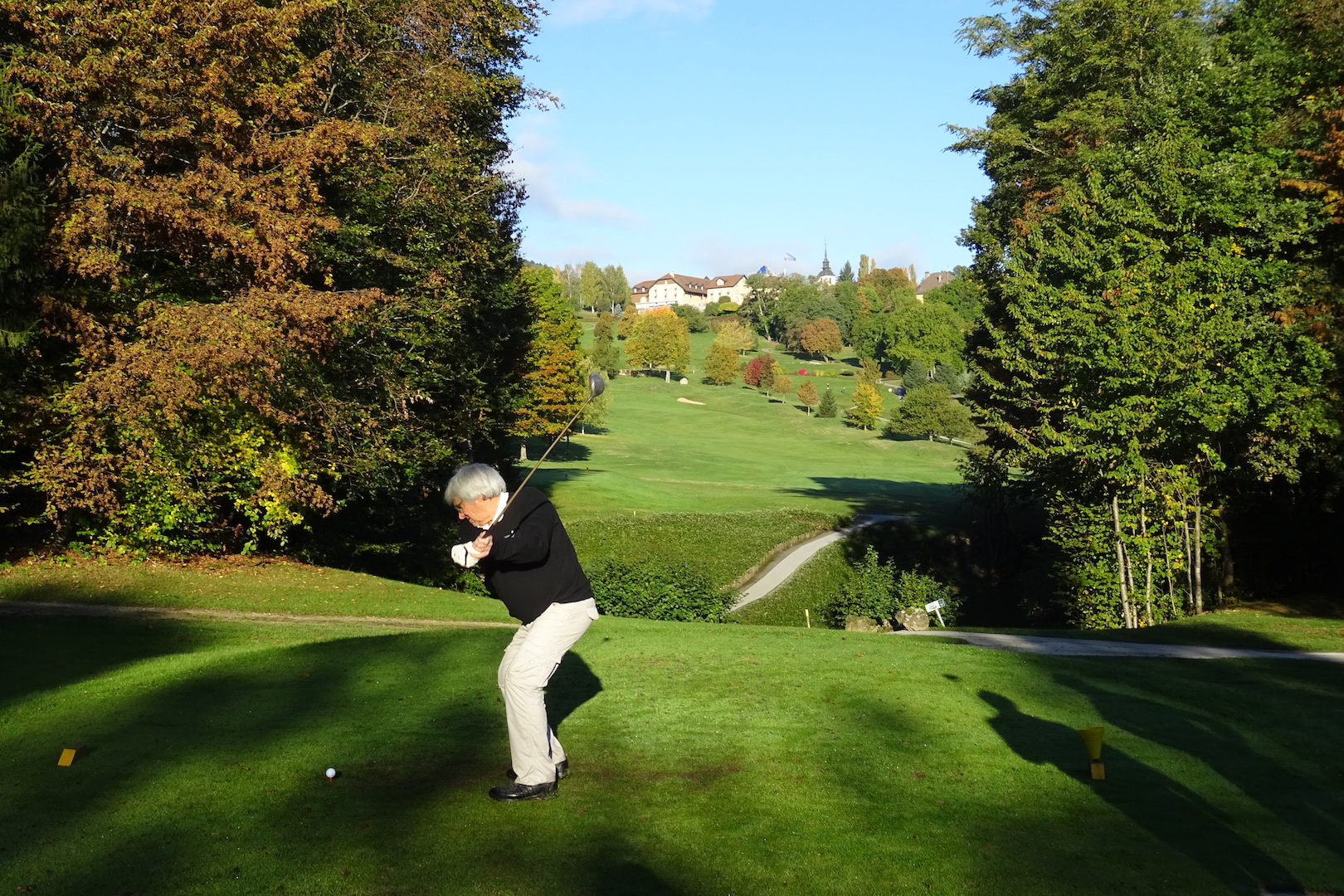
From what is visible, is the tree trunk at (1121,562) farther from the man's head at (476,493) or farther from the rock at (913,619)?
the man's head at (476,493)

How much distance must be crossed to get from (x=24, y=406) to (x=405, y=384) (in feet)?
34.0

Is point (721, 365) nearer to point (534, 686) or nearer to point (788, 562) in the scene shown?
point (788, 562)

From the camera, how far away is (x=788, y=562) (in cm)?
4838

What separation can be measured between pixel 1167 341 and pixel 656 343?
128674 mm

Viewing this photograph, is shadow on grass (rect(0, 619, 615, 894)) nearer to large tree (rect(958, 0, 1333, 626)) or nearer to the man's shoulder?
the man's shoulder

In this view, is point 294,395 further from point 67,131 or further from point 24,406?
point 67,131

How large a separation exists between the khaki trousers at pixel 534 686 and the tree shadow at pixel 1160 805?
499 centimetres

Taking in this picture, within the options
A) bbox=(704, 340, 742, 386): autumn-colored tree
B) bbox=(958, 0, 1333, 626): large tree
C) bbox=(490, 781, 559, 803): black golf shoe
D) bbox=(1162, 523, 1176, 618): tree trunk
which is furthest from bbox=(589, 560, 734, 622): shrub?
bbox=(704, 340, 742, 386): autumn-colored tree

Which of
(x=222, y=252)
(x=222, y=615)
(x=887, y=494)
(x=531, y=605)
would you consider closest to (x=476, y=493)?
(x=531, y=605)

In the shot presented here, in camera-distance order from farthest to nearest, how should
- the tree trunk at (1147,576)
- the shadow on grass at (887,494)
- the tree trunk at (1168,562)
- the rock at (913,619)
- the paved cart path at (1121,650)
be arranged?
the shadow on grass at (887,494), the rock at (913,619), the tree trunk at (1168,562), the tree trunk at (1147,576), the paved cart path at (1121,650)

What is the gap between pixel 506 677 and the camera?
8.27 meters

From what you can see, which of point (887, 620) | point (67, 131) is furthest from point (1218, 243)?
point (67, 131)

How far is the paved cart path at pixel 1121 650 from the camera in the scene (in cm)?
1795

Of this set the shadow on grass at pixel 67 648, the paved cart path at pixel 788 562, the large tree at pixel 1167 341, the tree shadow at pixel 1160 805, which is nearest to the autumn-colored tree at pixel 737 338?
the paved cart path at pixel 788 562
